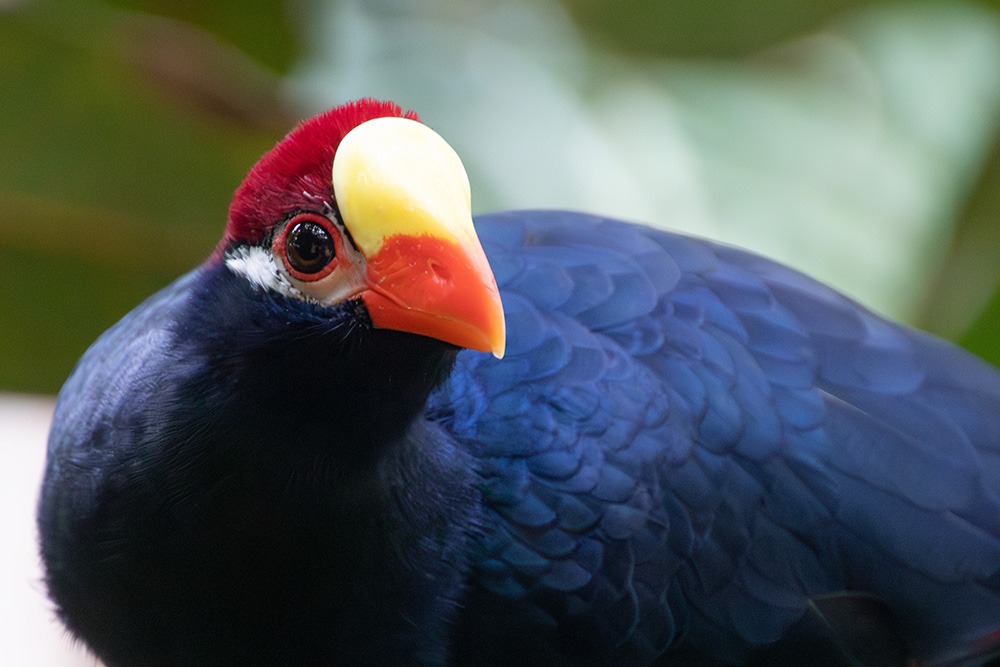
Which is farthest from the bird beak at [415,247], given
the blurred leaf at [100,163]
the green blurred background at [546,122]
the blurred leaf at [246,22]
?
the blurred leaf at [246,22]

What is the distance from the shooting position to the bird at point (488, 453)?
1.25 m

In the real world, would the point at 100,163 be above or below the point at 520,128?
below

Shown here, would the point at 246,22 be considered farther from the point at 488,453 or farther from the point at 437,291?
the point at 437,291

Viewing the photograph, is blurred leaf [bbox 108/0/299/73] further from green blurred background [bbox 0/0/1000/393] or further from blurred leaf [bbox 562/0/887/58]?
blurred leaf [bbox 562/0/887/58]

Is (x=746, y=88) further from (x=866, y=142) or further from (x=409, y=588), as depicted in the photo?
(x=409, y=588)

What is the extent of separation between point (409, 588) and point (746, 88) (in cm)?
190

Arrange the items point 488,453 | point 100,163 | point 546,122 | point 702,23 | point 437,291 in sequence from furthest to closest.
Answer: point 546,122, point 702,23, point 100,163, point 488,453, point 437,291

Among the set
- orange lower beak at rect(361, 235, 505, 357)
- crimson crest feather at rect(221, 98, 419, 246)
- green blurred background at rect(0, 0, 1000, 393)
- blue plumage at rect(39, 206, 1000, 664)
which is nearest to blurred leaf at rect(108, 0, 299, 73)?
green blurred background at rect(0, 0, 1000, 393)

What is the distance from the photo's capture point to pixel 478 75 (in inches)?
115

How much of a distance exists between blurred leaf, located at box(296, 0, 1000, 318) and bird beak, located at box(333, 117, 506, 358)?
1.44 m

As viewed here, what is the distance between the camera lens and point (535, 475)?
1.57 m

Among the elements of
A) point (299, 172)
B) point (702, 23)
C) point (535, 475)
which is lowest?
point (535, 475)

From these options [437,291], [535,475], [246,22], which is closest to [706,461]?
→ [535,475]

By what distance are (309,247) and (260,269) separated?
8 cm
